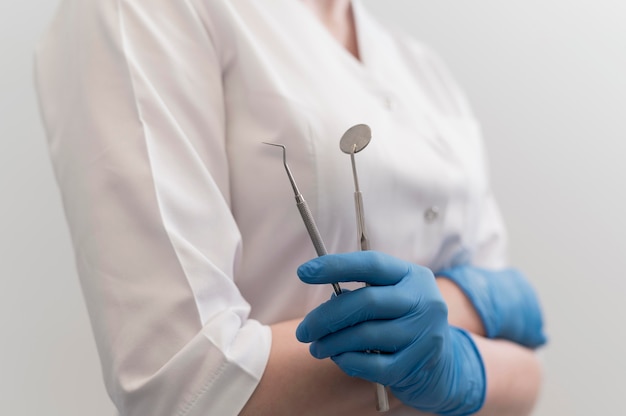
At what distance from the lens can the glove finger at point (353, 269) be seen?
1.85 feet

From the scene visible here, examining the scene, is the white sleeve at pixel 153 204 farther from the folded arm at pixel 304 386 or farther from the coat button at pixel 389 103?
the coat button at pixel 389 103

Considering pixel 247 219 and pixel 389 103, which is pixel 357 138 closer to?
pixel 247 219

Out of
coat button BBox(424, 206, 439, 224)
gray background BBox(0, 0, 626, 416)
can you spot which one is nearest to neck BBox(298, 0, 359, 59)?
coat button BBox(424, 206, 439, 224)

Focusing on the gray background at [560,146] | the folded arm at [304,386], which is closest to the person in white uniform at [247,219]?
the folded arm at [304,386]

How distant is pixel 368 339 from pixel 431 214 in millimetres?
305

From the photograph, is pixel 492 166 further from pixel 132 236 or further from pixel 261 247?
pixel 132 236

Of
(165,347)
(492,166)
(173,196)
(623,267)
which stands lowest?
(623,267)

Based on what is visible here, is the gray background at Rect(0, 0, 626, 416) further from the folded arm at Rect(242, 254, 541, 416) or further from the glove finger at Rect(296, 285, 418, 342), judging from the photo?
the glove finger at Rect(296, 285, 418, 342)

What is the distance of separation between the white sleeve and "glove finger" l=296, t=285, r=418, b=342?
65 millimetres

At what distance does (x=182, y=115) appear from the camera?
68 centimetres

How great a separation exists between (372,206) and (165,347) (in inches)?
11.9

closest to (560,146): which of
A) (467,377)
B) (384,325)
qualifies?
(467,377)

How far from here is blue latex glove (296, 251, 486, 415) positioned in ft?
1.92

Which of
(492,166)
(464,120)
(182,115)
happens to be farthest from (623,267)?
(182,115)
